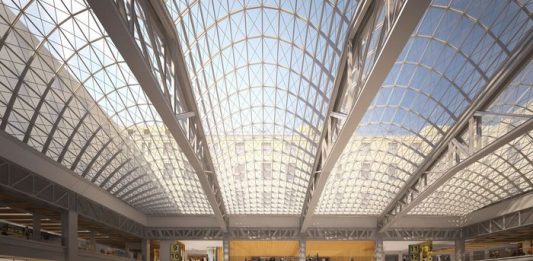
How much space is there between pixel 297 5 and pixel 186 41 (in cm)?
728

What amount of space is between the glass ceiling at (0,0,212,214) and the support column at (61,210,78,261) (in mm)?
4126

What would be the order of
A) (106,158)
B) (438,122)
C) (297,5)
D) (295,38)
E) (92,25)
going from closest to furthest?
(92,25), (297,5), (295,38), (438,122), (106,158)

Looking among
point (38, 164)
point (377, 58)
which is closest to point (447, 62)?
point (377, 58)

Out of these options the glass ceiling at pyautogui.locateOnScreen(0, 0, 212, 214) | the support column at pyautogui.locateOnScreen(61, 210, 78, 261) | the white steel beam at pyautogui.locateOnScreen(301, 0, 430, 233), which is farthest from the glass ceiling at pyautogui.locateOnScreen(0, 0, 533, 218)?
the support column at pyautogui.locateOnScreen(61, 210, 78, 261)

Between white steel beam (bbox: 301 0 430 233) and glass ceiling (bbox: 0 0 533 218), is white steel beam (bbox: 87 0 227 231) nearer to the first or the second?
glass ceiling (bbox: 0 0 533 218)

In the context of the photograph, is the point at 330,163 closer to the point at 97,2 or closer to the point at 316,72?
the point at 316,72

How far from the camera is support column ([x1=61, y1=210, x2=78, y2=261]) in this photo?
4356cm

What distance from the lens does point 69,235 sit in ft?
145

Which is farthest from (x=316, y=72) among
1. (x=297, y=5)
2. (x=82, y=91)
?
(x=82, y=91)

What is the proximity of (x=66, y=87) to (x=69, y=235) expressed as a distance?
1418 cm

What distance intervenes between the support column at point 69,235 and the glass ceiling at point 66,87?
4.13 meters

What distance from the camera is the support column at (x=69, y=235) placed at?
43.6 m

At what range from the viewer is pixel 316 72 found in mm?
38750

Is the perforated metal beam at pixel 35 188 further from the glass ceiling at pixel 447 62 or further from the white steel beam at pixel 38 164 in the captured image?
the glass ceiling at pixel 447 62
